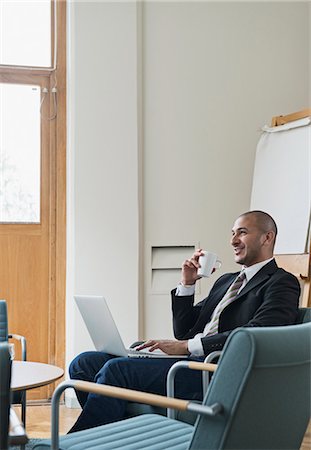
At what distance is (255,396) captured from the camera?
1.81 metres

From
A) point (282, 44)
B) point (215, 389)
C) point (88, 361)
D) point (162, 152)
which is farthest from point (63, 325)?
point (215, 389)

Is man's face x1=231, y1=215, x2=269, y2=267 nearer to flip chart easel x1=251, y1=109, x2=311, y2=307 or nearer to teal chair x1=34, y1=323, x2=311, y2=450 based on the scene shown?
flip chart easel x1=251, y1=109, x2=311, y2=307

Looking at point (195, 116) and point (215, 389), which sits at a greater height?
point (195, 116)

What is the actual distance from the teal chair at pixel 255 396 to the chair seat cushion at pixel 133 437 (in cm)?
12

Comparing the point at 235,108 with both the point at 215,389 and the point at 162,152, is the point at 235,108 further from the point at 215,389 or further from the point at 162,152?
the point at 215,389

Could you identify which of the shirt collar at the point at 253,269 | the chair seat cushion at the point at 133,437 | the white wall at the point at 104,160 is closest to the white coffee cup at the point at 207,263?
the shirt collar at the point at 253,269

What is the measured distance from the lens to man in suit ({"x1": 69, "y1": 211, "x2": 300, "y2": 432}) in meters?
2.97

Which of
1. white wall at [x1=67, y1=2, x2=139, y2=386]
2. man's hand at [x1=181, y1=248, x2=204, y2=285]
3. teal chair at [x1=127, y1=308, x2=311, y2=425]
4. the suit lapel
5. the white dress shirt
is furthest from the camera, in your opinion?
white wall at [x1=67, y1=2, x2=139, y2=386]

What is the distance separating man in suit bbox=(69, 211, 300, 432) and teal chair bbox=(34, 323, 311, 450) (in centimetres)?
90

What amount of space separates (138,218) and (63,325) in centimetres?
92

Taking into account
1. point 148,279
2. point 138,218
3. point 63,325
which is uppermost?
point 138,218

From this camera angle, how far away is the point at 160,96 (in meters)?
5.07

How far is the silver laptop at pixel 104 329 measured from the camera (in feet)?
10.2

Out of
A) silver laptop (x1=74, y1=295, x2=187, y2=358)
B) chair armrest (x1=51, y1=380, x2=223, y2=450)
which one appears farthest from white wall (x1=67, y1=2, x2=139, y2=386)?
chair armrest (x1=51, y1=380, x2=223, y2=450)
